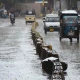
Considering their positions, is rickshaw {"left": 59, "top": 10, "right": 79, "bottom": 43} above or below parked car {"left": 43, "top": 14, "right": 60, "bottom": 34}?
above

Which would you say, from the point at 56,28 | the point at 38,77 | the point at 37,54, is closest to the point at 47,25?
the point at 56,28

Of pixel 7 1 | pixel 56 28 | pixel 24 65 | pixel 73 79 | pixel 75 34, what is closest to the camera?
pixel 73 79

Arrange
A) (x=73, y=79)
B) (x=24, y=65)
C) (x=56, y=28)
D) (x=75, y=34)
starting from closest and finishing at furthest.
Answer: (x=73, y=79)
(x=24, y=65)
(x=75, y=34)
(x=56, y=28)

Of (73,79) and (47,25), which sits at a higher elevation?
(73,79)

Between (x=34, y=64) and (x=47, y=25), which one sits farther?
(x=47, y=25)

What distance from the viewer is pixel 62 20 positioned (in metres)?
30.1

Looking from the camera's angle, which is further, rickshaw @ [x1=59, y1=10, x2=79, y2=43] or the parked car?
the parked car

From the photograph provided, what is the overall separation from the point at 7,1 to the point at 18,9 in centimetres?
347

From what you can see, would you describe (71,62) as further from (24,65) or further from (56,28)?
(56,28)

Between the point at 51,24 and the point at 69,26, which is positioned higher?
the point at 69,26

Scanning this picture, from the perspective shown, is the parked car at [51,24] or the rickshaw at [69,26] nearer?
the rickshaw at [69,26]

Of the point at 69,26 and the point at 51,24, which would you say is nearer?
the point at 69,26

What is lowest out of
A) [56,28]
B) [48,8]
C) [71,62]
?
[48,8]

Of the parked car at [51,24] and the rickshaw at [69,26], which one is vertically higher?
the rickshaw at [69,26]
